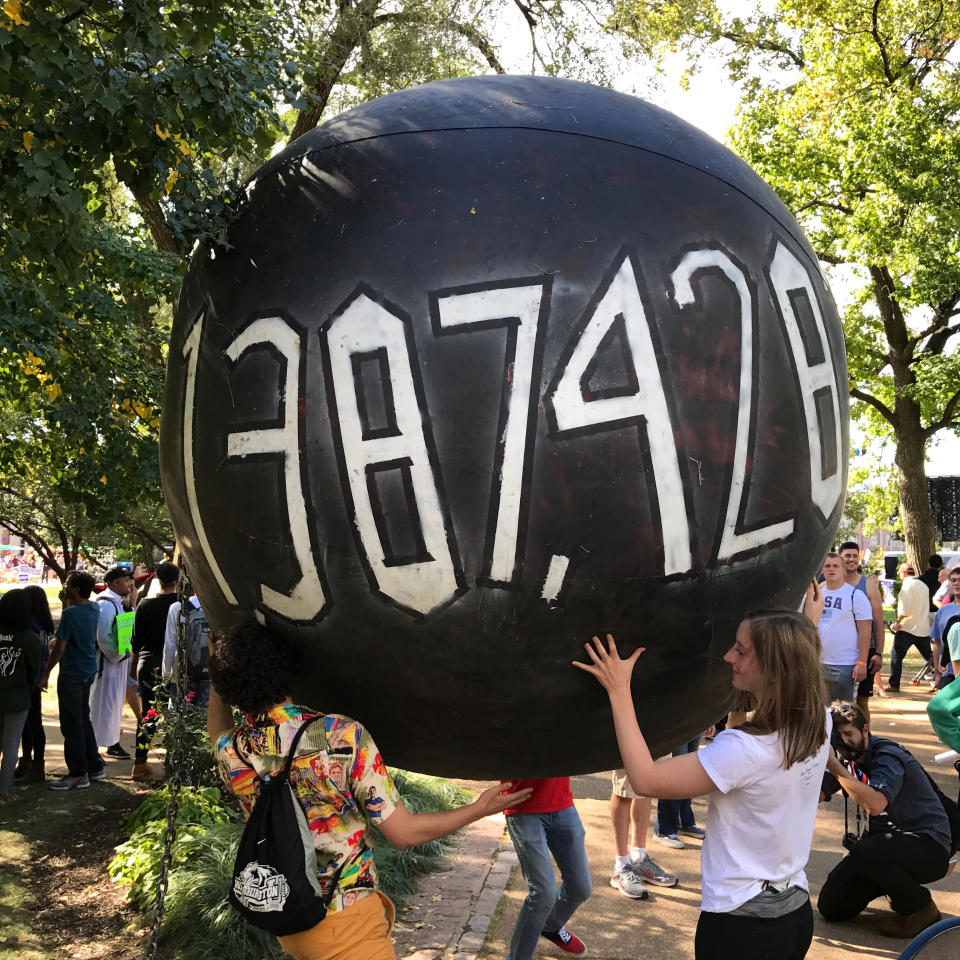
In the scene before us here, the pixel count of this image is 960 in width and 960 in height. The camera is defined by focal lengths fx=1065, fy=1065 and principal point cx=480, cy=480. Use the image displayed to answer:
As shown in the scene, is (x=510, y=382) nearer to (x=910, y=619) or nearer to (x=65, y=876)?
(x=65, y=876)

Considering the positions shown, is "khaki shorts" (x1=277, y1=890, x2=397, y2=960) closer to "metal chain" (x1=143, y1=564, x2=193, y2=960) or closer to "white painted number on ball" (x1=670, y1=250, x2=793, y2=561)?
"metal chain" (x1=143, y1=564, x2=193, y2=960)

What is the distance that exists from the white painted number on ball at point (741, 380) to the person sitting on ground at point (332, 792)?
94 centimetres

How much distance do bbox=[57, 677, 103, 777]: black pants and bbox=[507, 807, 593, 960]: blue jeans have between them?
4.75 m

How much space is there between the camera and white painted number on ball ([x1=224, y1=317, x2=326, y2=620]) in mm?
2227

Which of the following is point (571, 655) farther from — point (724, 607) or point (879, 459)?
point (879, 459)

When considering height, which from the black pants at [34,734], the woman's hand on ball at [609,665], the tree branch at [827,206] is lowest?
the black pants at [34,734]

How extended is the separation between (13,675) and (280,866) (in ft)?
18.3

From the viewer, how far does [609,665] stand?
2240 millimetres

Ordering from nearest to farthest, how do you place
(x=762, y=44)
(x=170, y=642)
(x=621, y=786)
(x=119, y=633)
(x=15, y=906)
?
(x=621, y=786), (x=15, y=906), (x=170, y=642), (x=119, y=633), (x=762, y=44)

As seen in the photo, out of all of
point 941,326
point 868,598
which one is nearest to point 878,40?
point 941,326

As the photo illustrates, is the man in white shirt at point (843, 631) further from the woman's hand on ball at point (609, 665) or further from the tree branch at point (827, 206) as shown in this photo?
the tree branch at point (827, 206)

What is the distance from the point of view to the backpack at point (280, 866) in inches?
103

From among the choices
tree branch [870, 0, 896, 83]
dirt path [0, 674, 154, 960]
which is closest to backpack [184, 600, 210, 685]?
dirt path [0, 674, 154, 960]

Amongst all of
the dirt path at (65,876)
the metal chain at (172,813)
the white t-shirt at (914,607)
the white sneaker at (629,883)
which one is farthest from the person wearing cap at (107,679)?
the white t-shirt at (914,607)
